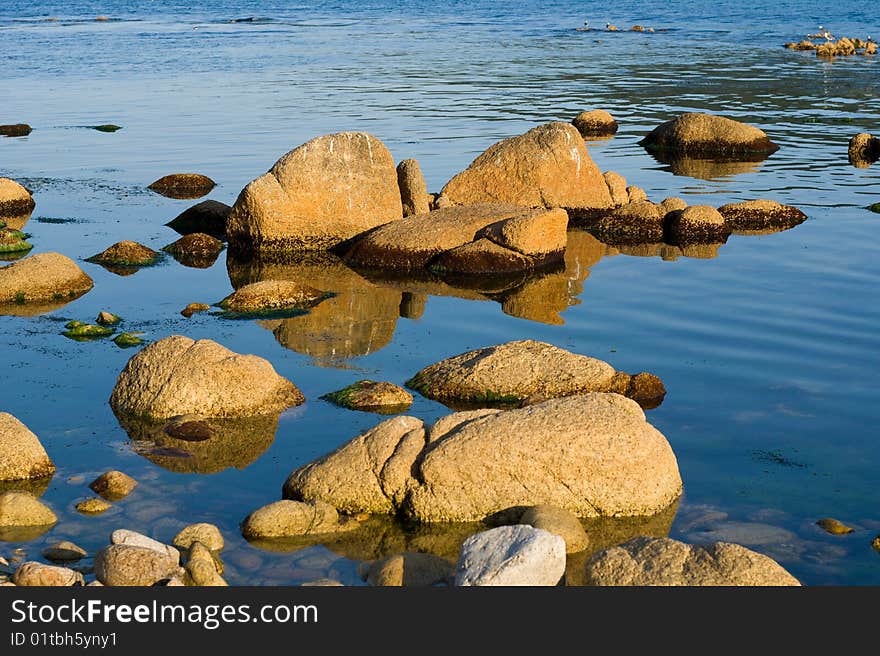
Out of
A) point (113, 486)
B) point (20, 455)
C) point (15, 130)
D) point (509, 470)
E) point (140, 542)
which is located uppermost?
point (509, 470)

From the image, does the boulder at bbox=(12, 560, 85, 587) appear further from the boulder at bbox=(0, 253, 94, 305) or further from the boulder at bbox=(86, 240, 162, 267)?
the boulder at bbox=(86, 240, 162, 267)

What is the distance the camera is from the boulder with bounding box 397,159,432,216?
23.6 metres

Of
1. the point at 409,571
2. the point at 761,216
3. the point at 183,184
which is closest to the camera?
the point at 409,571

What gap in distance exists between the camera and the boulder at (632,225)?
24.1 metres

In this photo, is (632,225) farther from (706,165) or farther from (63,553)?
(63,553)

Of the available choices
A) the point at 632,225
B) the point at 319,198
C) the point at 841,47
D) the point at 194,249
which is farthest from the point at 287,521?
the point at 841,47

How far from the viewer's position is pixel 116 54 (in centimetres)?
5866

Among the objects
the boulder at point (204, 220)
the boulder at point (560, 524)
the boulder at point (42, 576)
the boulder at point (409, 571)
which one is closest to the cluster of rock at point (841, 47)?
the boulder at point (204, 220)

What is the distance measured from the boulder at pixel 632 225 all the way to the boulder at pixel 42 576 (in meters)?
15.7

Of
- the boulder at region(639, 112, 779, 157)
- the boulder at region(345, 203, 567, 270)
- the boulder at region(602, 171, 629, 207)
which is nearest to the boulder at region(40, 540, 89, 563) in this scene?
the boulder at region(345, 203, 567, 270)

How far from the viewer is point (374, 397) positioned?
1462cm

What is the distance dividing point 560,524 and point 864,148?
23.9 metres

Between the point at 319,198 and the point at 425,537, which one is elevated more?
the point at 319,198

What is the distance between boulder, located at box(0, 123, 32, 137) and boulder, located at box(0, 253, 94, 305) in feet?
56.8
